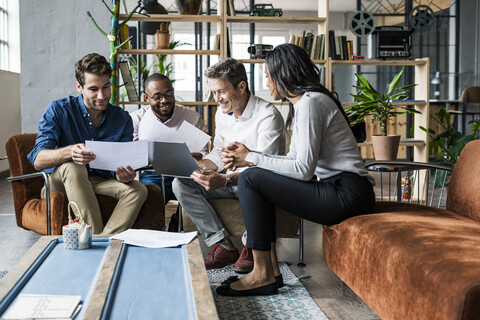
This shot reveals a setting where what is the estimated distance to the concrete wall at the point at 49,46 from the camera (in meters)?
4.33

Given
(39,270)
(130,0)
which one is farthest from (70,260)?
(130,0)

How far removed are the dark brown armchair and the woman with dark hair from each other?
0.65m

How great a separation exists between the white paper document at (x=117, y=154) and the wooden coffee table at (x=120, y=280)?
66 centimetres

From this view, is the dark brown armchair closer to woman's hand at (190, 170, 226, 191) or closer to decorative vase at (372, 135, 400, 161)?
woman's hand at (190, 170, 226, 191)

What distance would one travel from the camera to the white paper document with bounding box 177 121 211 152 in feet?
9.23

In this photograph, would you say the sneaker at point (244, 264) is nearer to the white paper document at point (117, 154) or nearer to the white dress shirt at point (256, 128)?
the white dress shirt at point (256, 128)

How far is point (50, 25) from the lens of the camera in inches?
171

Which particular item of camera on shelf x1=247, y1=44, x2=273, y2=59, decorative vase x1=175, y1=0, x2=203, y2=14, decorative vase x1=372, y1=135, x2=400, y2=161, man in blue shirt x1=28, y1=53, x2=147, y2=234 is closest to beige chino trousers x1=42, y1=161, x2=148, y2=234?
man in blue shirt x1=28, y1=53, x2=147, y2=234

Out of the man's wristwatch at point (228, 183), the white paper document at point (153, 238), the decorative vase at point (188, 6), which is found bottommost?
the white paper document at point (153, 238)

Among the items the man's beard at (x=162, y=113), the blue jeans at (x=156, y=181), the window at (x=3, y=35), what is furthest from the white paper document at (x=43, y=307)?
the window at (x=3, y=35)

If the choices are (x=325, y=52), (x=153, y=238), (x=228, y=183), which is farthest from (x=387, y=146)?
(x=153, y=238)

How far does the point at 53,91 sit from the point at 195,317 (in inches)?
140

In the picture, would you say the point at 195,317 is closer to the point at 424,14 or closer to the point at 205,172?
the point at 205,172

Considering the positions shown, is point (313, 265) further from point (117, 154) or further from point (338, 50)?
point (338, 50)
